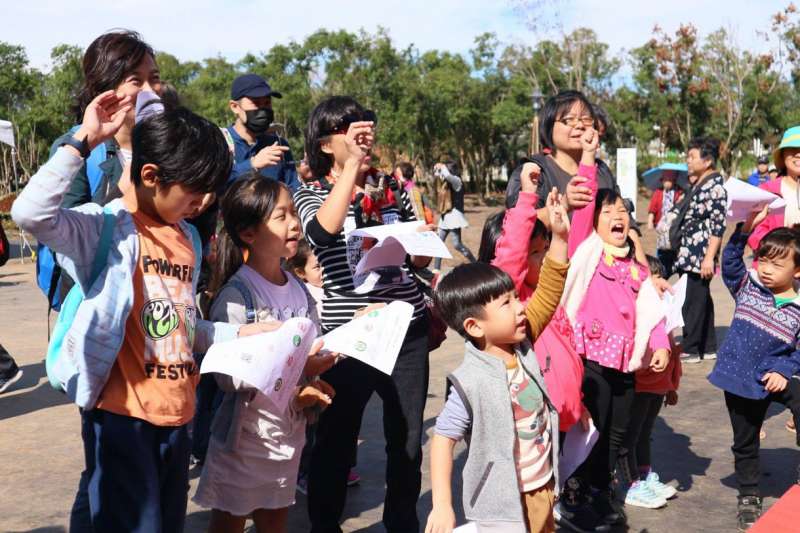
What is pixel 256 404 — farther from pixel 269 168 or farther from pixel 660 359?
pixel 660 359

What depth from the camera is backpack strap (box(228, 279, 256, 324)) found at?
3389 millimetres

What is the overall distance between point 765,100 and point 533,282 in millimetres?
37698

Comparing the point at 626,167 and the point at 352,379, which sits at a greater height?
the point at 352,379

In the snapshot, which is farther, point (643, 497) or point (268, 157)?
point (643, 497)

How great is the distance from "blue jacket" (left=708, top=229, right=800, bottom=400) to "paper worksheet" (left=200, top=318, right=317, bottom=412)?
241cm

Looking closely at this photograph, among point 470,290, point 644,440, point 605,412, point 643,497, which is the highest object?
point 470,290

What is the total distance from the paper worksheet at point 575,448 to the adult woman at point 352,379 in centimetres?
61

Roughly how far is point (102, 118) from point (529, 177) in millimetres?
1798

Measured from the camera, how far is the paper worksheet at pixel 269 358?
2.90 metres

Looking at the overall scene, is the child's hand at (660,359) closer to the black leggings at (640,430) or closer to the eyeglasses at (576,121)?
the black leggings at (640,430)

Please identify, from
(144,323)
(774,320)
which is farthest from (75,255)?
(774,320)

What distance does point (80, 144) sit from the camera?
2451 mm

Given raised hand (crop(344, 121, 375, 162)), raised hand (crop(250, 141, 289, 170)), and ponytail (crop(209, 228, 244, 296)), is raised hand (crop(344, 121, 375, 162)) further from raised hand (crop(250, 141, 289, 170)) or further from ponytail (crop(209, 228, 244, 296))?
raised hand (crop(250, 141, 289, 170))

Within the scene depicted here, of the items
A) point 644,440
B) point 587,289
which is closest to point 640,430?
point 644,440
